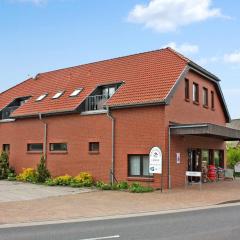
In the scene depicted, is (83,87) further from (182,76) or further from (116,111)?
(182,76)

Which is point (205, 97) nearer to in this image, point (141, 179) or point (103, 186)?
point (141, 179)

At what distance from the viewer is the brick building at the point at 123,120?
25375 millimetres

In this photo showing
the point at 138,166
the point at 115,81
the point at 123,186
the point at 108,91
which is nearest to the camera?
the point at 123,186

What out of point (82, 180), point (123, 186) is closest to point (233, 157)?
point (82, 180)

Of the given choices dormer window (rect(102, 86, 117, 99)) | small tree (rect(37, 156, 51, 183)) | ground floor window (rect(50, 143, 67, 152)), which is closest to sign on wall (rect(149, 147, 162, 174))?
dormer window (rect(102, 86, 117, 99))

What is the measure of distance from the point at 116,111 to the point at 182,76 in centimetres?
418

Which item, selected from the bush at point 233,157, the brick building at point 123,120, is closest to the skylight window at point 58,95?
the brick building at point 123,120

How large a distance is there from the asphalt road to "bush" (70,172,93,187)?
12.0 m

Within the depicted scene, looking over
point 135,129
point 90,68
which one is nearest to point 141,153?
point 135,129

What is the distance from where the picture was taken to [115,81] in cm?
2919

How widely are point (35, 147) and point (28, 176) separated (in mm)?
2730

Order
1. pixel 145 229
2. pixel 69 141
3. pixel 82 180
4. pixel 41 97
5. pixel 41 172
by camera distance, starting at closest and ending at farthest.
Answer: pixel 145 229 → pixel 82 180 → pixel 41 172 → pixel 69 141 → pixel 41 97

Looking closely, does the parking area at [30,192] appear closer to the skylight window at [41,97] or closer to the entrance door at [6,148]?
the entrance door at [6,148]

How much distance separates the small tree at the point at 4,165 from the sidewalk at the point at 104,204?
37.1ft
